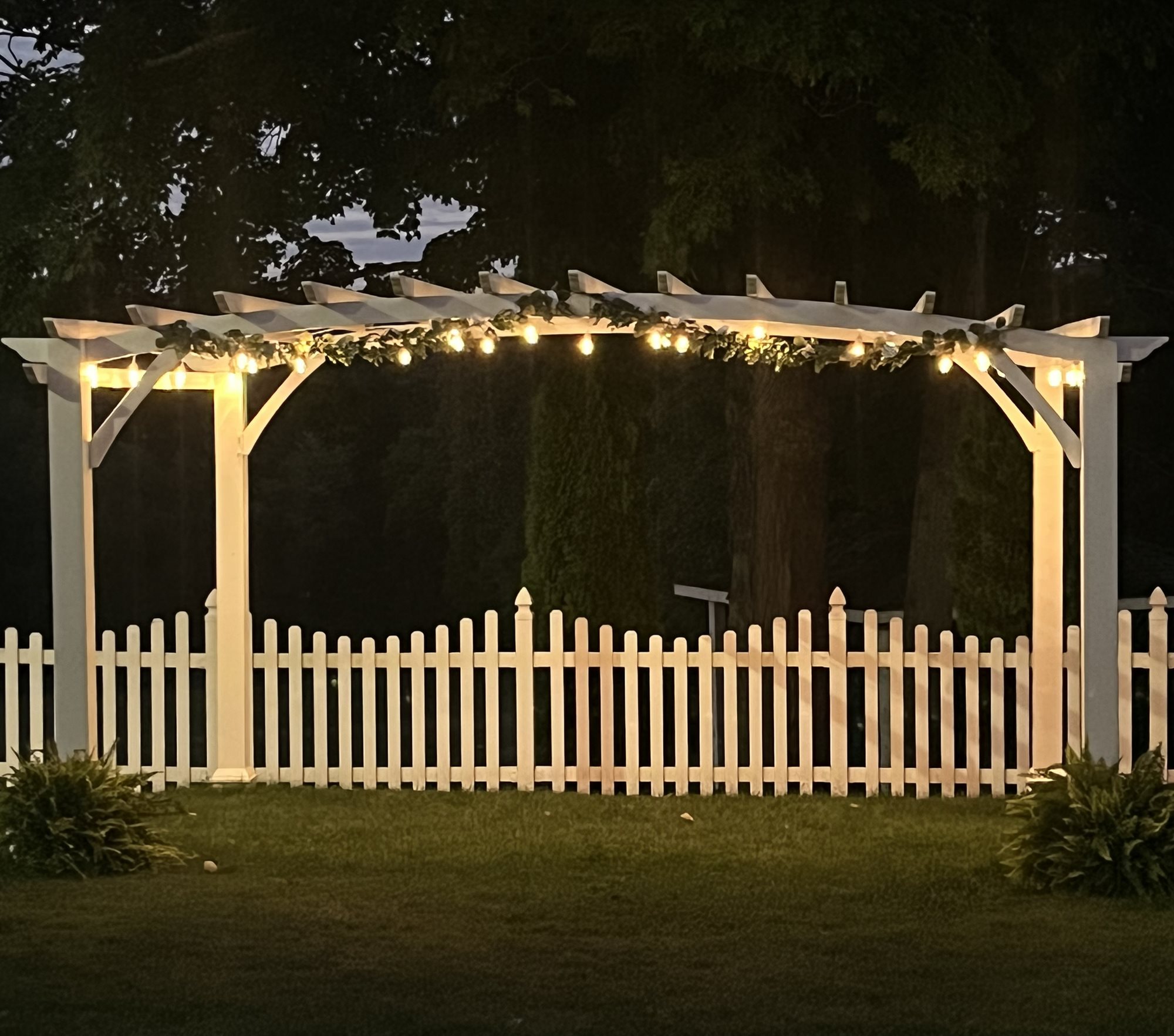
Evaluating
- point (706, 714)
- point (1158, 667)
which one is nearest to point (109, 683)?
point (706, 714)

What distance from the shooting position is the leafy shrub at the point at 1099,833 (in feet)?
25.2

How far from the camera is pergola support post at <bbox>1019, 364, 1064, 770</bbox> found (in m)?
10.0

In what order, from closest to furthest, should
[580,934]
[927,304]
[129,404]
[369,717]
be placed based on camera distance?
[580,934]
[927,304]
[129,404]
[369,717]

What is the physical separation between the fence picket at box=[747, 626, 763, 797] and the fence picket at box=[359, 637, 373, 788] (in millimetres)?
1668

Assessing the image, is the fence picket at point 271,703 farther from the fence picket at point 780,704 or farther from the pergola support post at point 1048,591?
the pergola support post at point 1048,591

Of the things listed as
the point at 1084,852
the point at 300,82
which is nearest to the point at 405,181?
the point at 300,82

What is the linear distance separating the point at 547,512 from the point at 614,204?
2.44m

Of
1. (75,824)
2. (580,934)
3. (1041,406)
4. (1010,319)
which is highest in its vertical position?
(1010,319)

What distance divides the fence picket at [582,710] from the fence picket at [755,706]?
967 millimetres

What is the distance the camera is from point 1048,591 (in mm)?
10164

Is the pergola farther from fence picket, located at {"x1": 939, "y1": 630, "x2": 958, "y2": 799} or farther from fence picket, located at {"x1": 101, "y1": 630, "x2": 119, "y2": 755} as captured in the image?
fence picket, located at {"x1": 101, "y1": 630, "x2": 119, "y2": 755}

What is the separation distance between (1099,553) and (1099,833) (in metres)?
1.38

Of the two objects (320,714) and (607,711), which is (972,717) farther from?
(320,714)

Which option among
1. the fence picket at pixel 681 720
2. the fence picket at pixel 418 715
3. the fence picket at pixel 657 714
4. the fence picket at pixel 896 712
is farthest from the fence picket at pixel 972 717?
the fence picket at pixel 418 715
